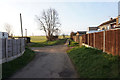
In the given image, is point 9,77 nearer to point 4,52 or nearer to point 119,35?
point 4,52

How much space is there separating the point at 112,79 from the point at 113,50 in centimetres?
269

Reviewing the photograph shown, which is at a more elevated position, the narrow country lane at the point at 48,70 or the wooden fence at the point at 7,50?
the wooden fence at the point at 7,50

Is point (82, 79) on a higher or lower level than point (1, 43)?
lower

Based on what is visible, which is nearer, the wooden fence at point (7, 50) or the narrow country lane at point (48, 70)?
the narrow country lane at point (48, 70)

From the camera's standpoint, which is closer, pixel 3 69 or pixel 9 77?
pixel 9 77

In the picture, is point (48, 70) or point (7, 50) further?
point (7, 50)

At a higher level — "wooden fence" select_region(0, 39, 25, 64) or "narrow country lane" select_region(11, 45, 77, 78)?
"wooden fence" select_region(0, 39, 25, 64)

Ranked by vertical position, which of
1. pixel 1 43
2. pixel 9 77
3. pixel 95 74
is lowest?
pixel 9 77

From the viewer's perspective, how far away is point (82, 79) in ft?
13.8

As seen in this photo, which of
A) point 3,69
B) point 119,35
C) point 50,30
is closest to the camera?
point 119,35

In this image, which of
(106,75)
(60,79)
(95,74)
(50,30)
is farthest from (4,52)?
(50,30)

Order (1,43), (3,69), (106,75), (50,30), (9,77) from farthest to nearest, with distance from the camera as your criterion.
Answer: (50,30) < (1,43) < (3,69) < (9,77) < (106,75)

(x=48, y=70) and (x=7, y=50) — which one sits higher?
(x=7, y=50)

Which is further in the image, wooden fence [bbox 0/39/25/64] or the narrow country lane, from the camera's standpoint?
wooden fence [bbox 0/39/25/64]
